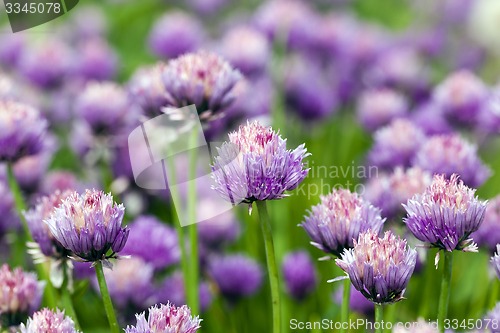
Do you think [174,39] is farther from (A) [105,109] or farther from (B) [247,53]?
(A) [105,109]

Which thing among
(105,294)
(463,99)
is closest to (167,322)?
(105,294)

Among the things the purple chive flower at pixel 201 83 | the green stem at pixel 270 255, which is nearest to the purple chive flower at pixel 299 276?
the purple chive flower at pixel 201 83

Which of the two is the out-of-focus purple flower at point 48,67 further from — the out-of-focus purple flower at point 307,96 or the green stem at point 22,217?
the green stem at point 22,217

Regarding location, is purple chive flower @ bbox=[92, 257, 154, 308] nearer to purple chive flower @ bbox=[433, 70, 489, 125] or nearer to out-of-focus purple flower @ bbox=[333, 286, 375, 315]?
out-of-focus purple flower @ bbox=[333, 286, 375, 315]

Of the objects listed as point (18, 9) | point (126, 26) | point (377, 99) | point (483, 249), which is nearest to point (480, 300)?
point (483, 249)

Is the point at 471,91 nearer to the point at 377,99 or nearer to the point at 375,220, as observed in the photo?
the point at 377,99
